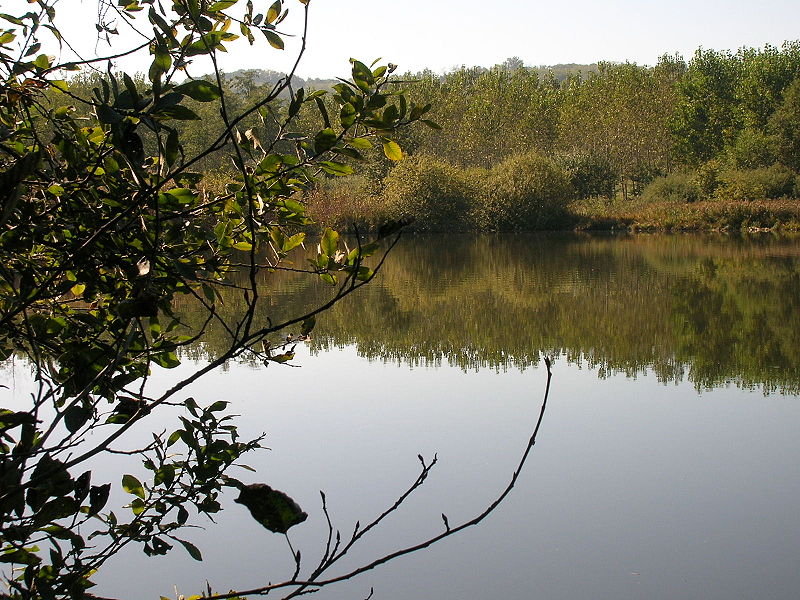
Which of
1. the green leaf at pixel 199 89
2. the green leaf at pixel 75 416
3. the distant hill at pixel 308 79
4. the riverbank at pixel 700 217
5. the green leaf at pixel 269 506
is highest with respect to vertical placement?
the distant hill at pixel 308 79

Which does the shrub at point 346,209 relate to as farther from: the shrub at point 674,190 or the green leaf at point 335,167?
the green leaf at point 335,167

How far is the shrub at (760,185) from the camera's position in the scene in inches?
1190

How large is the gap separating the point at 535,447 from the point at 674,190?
28232 millimetres

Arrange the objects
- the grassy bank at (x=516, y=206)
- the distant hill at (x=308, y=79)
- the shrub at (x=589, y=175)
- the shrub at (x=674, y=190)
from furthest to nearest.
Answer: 1. the distant hill at (x=308, y=79)
2. the shrub at (x=589, y=175)
3. the shrub at (x=674, y=190)
4. the grassy bank at (x=516, y=206)

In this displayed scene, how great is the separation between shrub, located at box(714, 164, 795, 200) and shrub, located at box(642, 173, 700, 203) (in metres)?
1.22

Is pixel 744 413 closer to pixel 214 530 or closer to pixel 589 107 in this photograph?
pixel 214 530

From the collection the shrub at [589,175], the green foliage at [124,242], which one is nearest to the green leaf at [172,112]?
the green foliage at [124,242]

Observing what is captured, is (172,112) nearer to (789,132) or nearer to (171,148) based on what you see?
(171,148)

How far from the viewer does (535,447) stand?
6.18 m

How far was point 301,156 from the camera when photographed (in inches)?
66.1

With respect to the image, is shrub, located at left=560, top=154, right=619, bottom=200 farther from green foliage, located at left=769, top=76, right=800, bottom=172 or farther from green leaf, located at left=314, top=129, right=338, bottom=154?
green leaf, located at left=314, top=129, right=338, bottom=154

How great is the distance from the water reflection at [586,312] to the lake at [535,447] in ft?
0.18

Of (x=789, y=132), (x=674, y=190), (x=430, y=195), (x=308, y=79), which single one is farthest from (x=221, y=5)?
(x=308, y=79)

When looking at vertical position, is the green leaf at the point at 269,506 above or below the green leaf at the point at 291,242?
below
